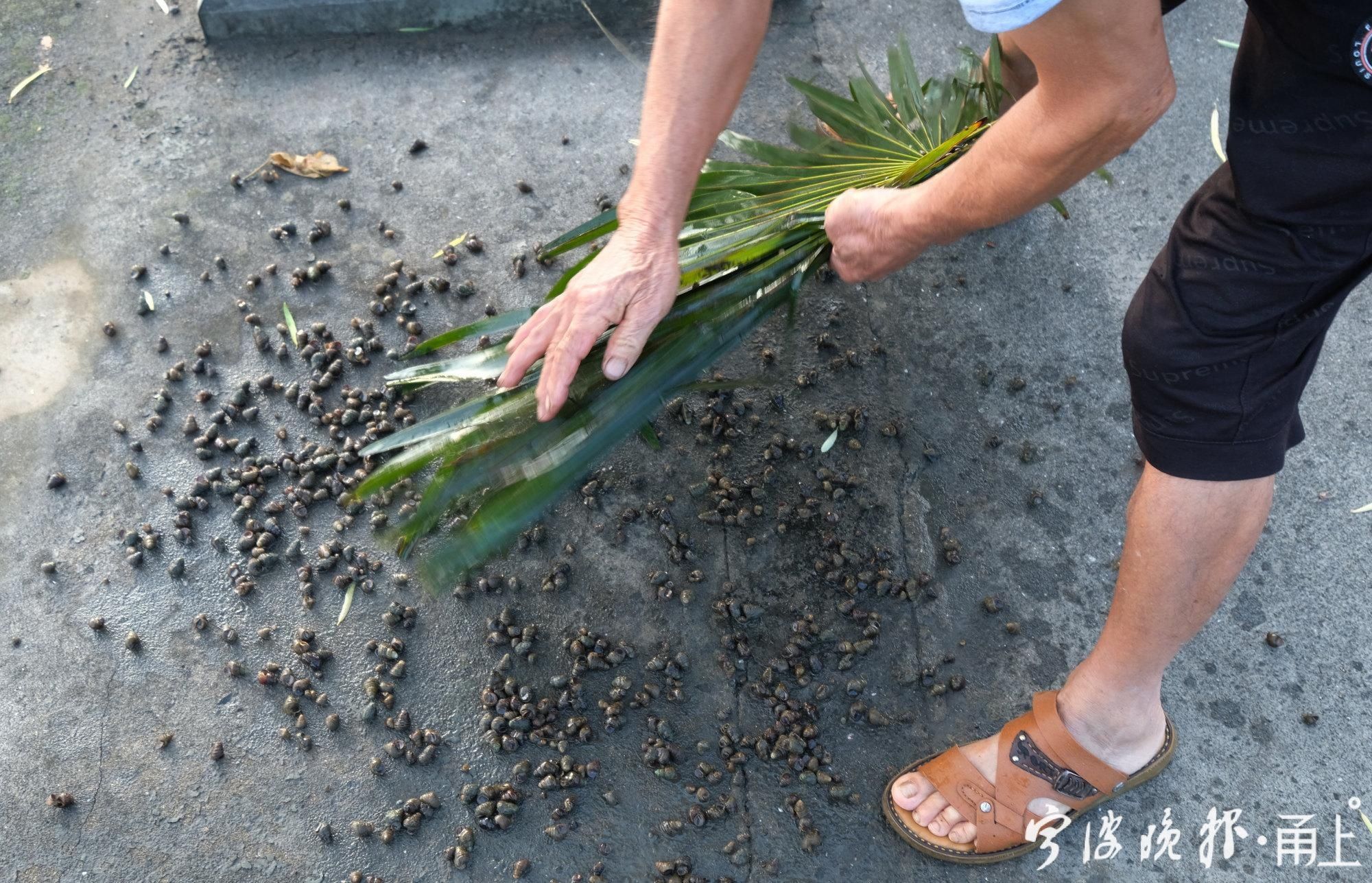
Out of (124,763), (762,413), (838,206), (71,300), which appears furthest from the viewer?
(71,300)

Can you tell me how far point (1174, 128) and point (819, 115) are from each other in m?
1.45

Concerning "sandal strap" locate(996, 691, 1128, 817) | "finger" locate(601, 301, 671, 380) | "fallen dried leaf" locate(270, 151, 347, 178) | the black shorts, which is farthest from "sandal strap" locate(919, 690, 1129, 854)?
"fallen dried leaf" locate(270, 151, 347, 178)

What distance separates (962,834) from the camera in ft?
7.68

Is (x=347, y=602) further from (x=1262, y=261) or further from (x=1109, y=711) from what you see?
(x=1262, y=261)

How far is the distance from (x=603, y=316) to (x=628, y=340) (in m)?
0.08

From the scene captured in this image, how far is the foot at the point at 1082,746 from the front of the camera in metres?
2.29

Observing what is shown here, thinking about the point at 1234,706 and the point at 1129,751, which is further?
the point at 1234,706

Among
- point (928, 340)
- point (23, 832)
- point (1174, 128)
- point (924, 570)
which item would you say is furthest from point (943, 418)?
point (23, 832)

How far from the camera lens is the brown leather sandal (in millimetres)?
2330

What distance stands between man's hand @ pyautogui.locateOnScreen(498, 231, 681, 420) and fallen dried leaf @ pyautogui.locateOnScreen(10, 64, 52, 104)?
2596mm

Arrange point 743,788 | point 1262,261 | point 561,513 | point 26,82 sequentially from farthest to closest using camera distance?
point 26,82 < point 561,513 < point 743,788 < point 1262,261

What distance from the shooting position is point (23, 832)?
2404 mm

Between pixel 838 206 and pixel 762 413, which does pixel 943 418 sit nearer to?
pixel 762 413

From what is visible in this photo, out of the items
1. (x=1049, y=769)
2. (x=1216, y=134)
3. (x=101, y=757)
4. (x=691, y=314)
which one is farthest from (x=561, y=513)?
(x=1216, y=134)
